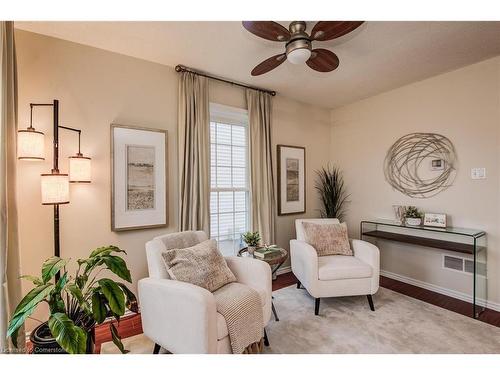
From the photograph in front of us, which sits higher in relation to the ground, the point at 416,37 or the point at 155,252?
the point at 416,37

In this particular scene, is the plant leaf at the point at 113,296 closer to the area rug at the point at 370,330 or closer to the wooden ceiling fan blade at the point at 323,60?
the area rug at the point at 370,330

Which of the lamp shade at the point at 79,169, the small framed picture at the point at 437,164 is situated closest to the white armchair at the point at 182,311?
the lamp shade at the point at 79,169

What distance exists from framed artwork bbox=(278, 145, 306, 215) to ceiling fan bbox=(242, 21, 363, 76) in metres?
1.54

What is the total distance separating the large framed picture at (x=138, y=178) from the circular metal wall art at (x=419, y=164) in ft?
9.55

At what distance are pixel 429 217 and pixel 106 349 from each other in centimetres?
347

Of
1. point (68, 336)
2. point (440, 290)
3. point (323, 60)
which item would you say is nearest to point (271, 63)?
point (323, 60)

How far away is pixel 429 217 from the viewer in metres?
2.88

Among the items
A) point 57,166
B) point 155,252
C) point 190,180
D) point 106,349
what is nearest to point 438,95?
point 190,180

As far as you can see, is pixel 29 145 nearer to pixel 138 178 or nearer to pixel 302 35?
pixel 138 178

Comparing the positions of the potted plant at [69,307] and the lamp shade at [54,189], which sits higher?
the lamp shade at [54,189]

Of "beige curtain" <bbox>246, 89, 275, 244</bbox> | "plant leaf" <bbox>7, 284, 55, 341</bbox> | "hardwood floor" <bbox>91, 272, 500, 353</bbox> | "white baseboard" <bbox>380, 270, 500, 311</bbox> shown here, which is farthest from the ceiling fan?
"white baseboard" <bbox>380, 270, 500, 311</bbox>

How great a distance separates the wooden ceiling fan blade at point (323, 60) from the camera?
1869 millimetres
